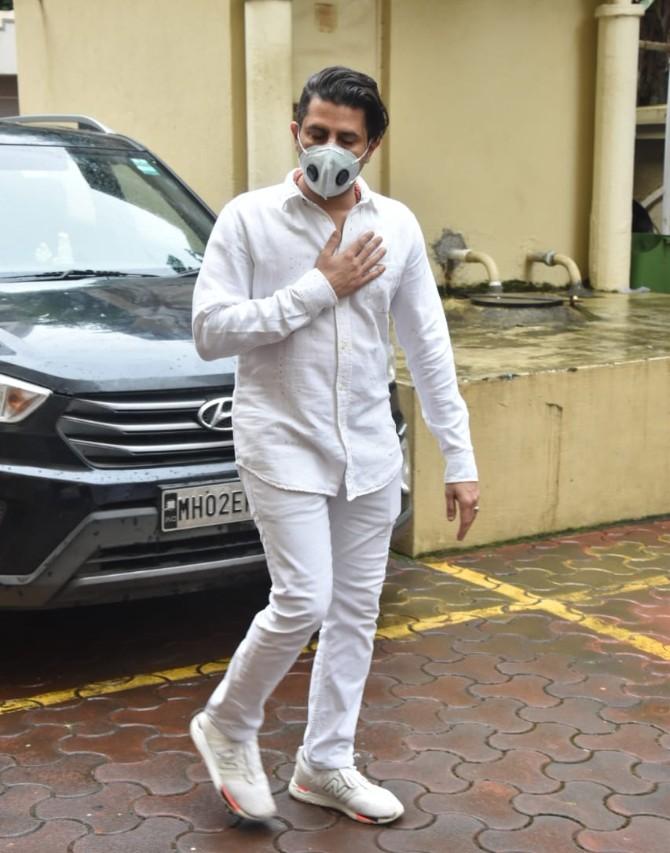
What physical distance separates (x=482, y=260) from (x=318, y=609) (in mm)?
7346

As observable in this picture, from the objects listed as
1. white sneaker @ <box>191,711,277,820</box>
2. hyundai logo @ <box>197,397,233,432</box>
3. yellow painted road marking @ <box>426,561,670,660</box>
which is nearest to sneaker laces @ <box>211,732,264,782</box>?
white sneaker @ <box>191,711,277,820</box>

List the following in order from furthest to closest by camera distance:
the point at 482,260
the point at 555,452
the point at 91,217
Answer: the point at 482,260, the point at 555,452, the point at 91,217

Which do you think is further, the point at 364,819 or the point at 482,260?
the point at 482,260

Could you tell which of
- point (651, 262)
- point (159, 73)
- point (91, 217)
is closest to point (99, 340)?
point (91, 217)

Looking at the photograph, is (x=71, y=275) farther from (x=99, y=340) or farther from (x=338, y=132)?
(x=338, y=132)

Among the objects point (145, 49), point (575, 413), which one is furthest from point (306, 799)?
point (145, 49)

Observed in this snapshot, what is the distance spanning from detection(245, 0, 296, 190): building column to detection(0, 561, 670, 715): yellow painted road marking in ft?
13.8

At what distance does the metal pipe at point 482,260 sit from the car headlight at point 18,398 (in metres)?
6.24

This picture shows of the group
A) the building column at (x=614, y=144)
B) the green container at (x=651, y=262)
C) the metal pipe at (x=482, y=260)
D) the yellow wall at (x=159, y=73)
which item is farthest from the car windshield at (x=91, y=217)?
the green container at (x=651, y=262)

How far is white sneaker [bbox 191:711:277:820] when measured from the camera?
3.53 m

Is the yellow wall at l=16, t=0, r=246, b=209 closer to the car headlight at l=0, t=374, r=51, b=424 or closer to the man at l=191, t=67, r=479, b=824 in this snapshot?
the car headlight at l=0, t=374, r=51, b=424

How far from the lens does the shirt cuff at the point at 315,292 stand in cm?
328

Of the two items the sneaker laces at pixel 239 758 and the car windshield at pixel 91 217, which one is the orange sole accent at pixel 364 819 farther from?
the car windshield at pixel 91 217

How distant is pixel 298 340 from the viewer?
337 cm
